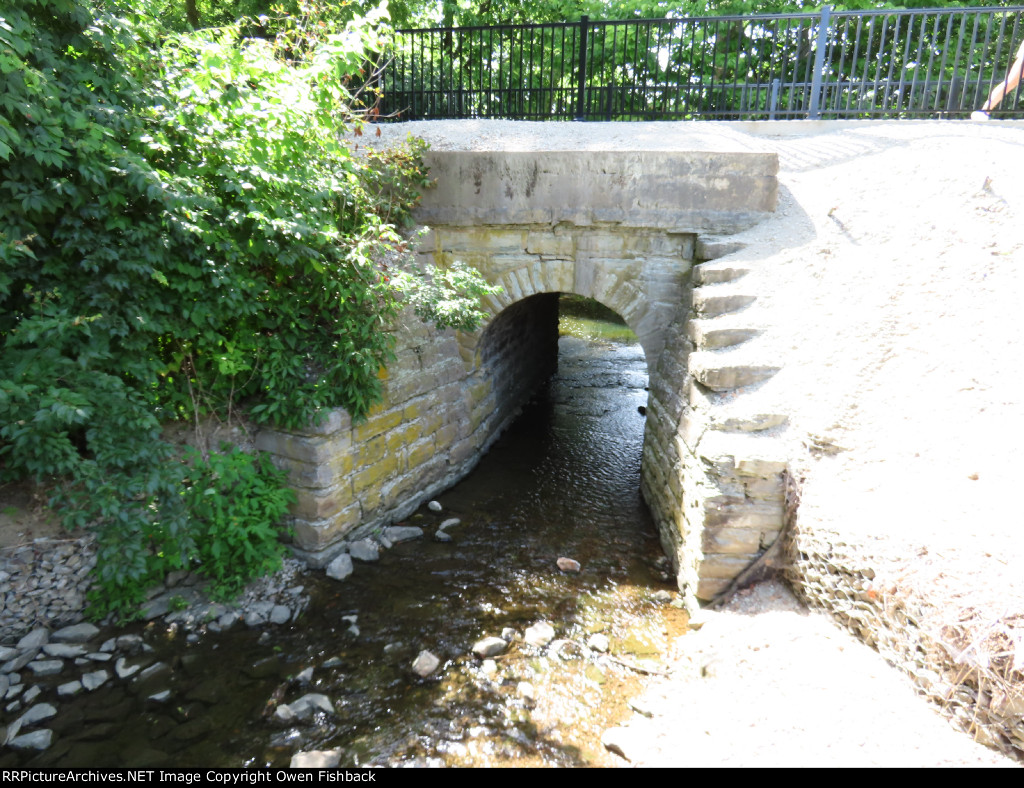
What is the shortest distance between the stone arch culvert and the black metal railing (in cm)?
275

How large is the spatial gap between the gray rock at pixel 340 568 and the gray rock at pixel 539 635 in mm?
1700

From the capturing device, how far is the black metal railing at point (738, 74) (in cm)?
787

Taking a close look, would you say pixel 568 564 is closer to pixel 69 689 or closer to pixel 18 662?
pixel 69 689

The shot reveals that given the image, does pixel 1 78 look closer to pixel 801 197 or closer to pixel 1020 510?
pixel 1020 510

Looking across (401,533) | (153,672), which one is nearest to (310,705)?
(153,672)

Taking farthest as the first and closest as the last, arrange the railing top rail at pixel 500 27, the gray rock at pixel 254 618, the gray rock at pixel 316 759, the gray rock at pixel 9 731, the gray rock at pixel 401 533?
1. the railing top rail at pixel 500 27
2. the gray rock at pixel 401 533
3. the gray rock at pixel 254 618
4. the gray rock at pixel 9 731
5. the gray rock at pixel 316 759

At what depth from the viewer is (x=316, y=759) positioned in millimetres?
3354

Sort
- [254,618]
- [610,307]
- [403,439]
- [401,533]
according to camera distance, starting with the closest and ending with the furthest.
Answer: [254,618] < [401,533] < [403,439] < [610,307]

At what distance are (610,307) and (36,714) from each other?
5.67 meters

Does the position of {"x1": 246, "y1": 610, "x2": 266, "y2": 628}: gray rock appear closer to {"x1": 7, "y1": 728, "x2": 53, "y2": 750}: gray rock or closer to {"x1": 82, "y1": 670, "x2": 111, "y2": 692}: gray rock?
{"x1": 82, "y1": 670, "x2": 111, "y2": 692}: gray rock

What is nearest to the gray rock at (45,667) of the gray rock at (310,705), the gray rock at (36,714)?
the gray rock at (36,714)

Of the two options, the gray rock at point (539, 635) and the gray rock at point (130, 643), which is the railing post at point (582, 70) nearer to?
the gray rock at point (539, 635)

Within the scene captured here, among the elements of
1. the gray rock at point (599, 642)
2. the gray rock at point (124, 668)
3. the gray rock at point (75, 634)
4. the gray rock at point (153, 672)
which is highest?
the gray rock at point (75, 634)
